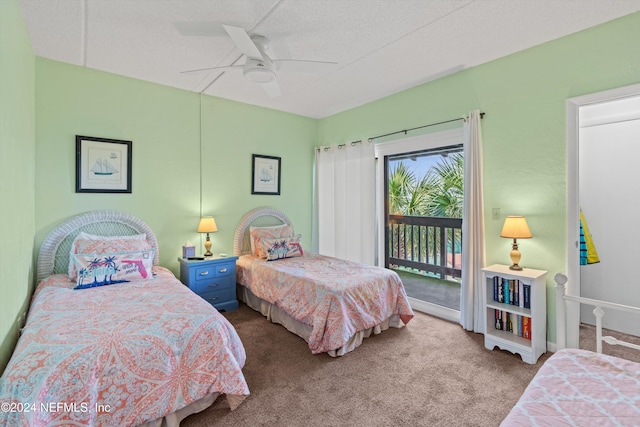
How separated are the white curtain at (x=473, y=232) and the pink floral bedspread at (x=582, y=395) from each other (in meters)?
1.69

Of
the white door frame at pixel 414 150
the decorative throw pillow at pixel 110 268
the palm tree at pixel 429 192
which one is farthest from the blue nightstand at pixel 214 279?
the palm tree at pixel 429 192

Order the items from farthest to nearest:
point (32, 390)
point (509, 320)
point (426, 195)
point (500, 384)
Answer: point (426, 195) < point (509, 320) < point (500, 384) < point (32, 390)

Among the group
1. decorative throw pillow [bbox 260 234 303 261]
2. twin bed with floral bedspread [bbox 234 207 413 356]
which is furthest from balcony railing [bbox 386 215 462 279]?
decorative throw pillow [bbox 260 234 303 261]

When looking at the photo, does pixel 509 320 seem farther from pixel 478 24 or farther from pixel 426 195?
pixel 478 24

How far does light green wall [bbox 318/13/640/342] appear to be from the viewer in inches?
97.2

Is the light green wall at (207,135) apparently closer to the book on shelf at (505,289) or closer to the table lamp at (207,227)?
the table lamp at (207,227)

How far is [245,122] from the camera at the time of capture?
4.44m

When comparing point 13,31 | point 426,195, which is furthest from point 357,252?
point 13,31

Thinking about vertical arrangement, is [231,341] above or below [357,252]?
below

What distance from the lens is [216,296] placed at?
371 centimetres

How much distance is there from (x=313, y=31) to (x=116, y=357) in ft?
8.83

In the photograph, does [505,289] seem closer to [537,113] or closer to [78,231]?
[537,113]

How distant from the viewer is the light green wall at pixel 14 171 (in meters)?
1.79

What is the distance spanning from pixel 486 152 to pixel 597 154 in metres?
1.27
